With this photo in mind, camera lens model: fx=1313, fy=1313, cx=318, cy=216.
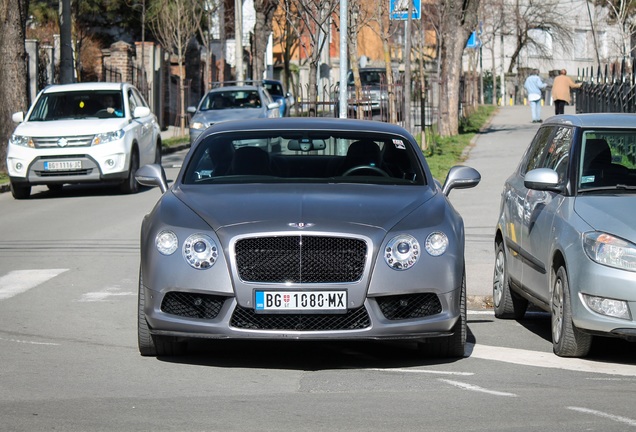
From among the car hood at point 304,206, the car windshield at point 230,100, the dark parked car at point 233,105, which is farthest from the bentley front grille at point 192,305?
the car windshield at point 230,100

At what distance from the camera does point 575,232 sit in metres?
8.35

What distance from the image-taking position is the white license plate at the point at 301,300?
770cm

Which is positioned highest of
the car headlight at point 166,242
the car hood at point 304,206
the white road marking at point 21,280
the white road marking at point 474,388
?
the car hood at point 304,206

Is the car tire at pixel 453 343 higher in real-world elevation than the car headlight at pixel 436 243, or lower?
lower

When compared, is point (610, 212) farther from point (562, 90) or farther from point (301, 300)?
→ point (562, 90)

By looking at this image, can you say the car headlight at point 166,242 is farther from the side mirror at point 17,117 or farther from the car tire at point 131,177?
the side mirror at point 17,117

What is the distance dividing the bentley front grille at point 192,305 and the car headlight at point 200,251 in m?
0.20

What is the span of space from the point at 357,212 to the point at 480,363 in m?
1.27

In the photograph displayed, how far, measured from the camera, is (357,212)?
801 cm

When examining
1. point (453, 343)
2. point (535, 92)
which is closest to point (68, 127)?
point (453, 343)

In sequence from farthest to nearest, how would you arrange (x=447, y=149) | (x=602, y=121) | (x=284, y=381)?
(x=447, y=149)
(x=602, y=121)
(x=284, y=381)

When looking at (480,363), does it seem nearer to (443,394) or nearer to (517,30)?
(443,394)

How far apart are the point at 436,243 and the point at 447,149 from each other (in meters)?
23.2

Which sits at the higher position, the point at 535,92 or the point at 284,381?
the point at 535,92
